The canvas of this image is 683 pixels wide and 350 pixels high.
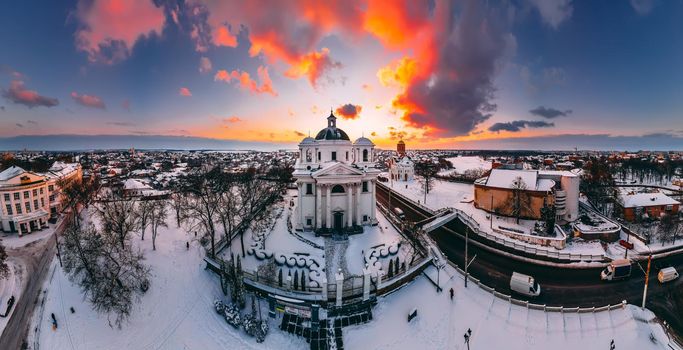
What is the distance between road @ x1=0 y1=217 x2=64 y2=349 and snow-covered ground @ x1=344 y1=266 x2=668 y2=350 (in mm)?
20914

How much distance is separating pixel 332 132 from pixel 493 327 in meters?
26.7

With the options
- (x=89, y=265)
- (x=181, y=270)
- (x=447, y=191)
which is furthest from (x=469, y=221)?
(x=89, y=265)

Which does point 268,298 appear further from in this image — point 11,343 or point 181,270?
point 11,343

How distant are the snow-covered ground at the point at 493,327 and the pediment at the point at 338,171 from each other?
615 inches

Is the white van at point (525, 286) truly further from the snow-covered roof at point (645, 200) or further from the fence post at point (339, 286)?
the snow-covered roof at point (645, 200)

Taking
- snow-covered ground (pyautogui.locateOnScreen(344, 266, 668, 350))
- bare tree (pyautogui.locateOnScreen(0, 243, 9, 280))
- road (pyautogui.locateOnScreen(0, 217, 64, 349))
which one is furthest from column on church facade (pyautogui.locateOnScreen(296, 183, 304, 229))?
bare tree (pyautogui.locateOnScreen(0, 243, 9, 280))

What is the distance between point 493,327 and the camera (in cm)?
1800

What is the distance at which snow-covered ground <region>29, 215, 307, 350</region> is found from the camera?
17.0 m

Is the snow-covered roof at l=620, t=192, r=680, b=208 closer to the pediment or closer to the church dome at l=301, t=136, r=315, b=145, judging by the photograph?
the pediment

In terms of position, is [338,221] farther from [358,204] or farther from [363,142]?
[363,142]

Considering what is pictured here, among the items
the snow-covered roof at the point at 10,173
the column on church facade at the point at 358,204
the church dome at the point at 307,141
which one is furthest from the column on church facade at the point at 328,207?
the snow-covered roof at the point at 10,173

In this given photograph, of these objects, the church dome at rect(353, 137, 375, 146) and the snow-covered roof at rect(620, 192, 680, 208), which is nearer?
the church dome at rect(353, 137, 375, 146)

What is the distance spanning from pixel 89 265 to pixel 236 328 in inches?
469

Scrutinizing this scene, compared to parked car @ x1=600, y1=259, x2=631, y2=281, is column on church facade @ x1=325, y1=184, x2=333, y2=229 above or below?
above
